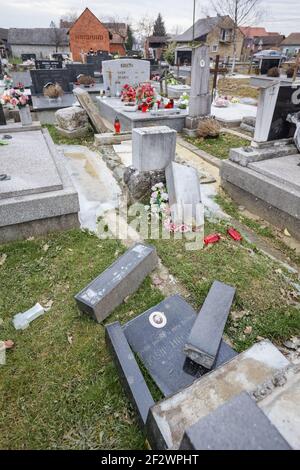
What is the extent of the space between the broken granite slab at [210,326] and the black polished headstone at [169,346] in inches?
5.4

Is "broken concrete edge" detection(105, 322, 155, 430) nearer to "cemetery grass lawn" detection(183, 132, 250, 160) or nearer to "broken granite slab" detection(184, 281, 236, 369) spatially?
"broken granite slab" detection(184, 281, 236, 369)

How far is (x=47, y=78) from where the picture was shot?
14.0 metres

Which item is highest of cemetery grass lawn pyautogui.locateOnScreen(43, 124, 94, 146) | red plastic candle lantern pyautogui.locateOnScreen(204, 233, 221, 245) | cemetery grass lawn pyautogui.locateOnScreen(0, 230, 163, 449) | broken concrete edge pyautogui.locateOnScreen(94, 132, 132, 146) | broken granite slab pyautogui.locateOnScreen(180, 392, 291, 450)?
broken granite slab pyautogui.locateOnScreen(180, 392, 291, 450)

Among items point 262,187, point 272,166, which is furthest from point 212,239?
point 272,166

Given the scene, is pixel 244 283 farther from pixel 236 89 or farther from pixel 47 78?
pixel 236 89

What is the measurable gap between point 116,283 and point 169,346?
0.87 m

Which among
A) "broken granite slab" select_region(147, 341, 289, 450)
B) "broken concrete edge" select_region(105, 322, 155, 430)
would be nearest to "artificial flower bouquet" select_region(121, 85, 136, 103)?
"broken concrete edge" select_region(105, 322, 155, 430)

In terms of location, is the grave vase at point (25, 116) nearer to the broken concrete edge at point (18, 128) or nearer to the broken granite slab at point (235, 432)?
the broken concrete edge at point (18, 128)

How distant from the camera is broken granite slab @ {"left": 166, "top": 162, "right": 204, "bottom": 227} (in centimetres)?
473

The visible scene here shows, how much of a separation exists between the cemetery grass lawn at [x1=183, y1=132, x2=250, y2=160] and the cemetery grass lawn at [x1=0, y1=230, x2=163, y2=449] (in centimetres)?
512

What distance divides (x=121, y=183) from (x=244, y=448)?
208 inches

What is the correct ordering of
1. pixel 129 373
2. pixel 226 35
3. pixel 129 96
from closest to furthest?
pixel 129 373
pixel 129 96
pixel 226 35

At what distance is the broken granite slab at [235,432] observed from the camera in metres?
1.30

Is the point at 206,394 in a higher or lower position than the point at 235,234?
higher
